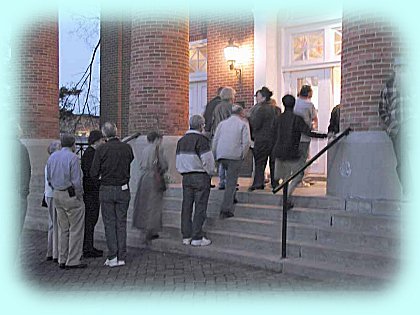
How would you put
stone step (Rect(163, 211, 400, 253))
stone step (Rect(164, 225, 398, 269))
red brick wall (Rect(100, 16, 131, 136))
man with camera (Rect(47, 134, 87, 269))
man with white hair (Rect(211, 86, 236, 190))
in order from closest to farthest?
stone step (Rect(164, 225, 398, 269)), stone step (Rect(163, 211, 400, 253)), man with camera (Rect(47, 134, 87, 269)), man with white hair (Rect(211, 86, 236, 190)), red brick wall (Rect(100, 16, 131, 136))

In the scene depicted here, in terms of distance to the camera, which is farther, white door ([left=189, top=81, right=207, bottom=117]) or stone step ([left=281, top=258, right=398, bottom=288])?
white door ([left=189, top=81, right=207, bottom=117])

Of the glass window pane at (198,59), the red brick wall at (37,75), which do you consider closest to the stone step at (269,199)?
the glass window pane at (198,59)

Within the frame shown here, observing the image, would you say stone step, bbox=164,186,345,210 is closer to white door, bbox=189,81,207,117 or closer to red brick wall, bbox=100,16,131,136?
white door, bbox=189,81,207,117

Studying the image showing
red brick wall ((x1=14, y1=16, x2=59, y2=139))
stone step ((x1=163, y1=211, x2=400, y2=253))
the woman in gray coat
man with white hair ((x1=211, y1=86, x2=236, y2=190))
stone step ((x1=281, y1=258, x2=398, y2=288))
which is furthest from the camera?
red brick wall ((x1=14, y1=16, x2=59, y2=139))

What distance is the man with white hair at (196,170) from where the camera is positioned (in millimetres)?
7453

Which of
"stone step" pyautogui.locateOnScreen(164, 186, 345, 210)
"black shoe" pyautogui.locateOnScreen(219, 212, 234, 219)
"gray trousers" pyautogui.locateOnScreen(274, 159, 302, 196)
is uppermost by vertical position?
"gray trousers" pyautogui.locateOnScreen(274, 159, 302, 196)

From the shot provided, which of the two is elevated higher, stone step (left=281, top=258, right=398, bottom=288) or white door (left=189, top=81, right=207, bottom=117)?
white door (left=189, top=81, right=207, bottom=117)

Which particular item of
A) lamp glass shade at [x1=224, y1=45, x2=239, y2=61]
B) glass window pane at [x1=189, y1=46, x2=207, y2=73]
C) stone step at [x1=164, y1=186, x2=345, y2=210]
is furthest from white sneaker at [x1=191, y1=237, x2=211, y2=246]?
glass window pane at [x1=189, y1=46, x2=207, y2=73]

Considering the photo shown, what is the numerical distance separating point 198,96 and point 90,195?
23.1 ft

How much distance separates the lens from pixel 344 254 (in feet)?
20.9

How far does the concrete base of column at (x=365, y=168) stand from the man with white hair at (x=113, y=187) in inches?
120

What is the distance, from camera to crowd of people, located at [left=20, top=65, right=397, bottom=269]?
23.2 ft

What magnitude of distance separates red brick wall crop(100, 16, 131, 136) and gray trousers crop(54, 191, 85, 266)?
973 cm

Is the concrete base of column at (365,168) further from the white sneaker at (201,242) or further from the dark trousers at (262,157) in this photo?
the white sneaker at (201,242)
